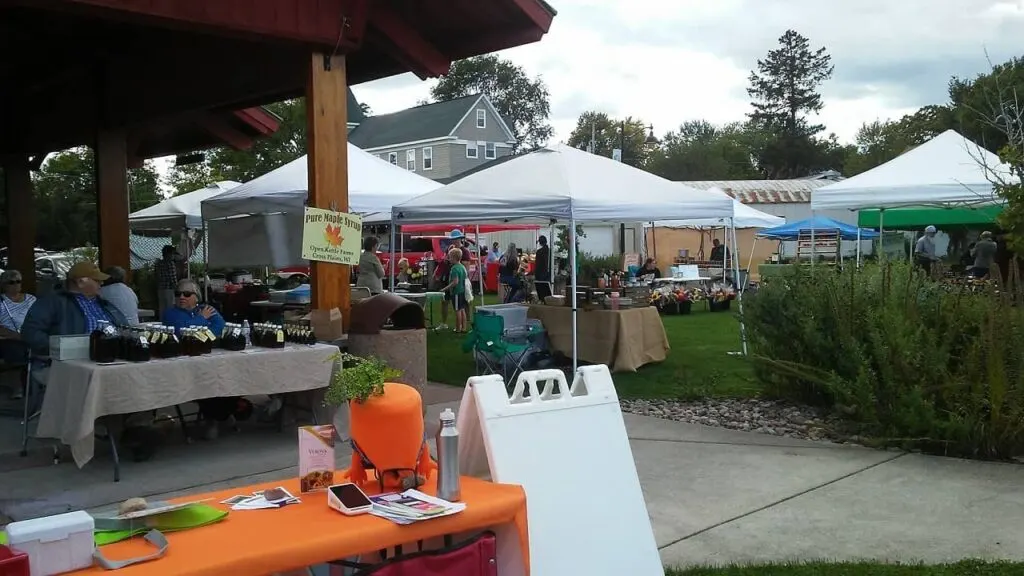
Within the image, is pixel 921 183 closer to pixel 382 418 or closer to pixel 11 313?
pixel 11 313

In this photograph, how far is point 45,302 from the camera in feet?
21.5

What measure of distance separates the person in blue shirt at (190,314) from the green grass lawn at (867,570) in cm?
410

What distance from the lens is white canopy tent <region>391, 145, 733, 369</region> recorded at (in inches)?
349

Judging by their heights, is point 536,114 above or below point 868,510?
above

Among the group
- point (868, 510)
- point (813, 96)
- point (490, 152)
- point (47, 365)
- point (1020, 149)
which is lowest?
point (868, 510)

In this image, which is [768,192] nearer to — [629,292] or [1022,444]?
[629,292]

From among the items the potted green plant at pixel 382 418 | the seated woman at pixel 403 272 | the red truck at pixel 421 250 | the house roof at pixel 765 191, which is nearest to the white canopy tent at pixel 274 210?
the potted green plant at pixel 382 418

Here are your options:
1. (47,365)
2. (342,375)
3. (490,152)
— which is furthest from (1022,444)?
(490,152)

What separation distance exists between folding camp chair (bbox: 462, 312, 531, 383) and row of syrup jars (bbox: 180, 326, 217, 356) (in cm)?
363

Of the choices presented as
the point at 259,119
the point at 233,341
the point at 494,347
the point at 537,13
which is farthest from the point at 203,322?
the point at 259,119

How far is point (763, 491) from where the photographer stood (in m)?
5.43

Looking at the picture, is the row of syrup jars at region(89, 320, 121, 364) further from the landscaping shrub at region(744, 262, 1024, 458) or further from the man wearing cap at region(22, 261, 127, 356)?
the landscaping shrub at region(744, 262, 1024, 458)

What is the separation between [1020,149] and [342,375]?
6.02m

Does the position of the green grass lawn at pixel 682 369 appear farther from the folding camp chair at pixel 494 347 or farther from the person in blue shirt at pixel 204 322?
the person in blue shirt at pixel 204 322
